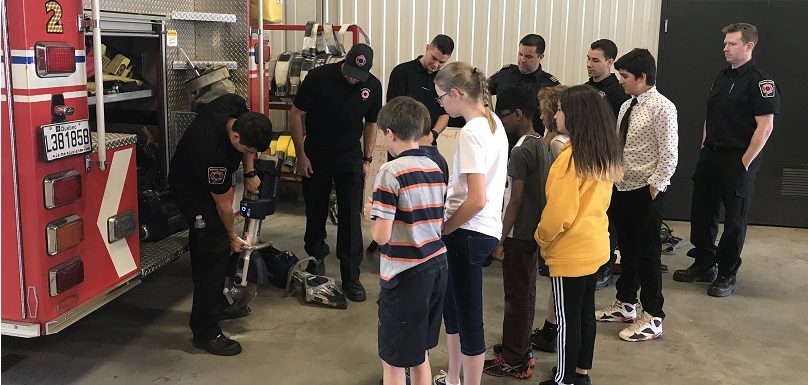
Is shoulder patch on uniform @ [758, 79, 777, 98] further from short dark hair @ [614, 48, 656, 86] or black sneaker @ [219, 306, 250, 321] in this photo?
black sneaker @ [219, 306, 250, 321]

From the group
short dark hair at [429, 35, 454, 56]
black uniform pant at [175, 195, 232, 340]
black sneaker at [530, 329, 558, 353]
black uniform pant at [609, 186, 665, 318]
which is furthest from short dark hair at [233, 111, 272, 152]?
black uniform pant at [609, 186, 665, 318]

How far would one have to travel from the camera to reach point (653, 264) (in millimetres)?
4574

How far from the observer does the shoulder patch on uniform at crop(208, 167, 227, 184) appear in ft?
13.3

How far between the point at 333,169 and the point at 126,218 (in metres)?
1.56

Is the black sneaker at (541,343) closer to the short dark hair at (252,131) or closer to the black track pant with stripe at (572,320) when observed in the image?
the black track pant with stripe at (572,320)

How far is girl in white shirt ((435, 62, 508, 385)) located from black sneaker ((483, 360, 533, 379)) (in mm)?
537

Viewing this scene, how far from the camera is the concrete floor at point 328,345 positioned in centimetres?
411

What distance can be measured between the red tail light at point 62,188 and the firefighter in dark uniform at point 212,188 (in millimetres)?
673

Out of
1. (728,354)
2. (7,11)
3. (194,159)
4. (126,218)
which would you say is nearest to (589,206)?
(728,354)

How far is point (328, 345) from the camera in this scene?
4516mm

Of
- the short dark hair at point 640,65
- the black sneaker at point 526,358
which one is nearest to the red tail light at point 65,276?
the black sneaker at point 526,358

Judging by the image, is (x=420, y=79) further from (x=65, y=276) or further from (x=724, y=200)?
(x=65, y=276)

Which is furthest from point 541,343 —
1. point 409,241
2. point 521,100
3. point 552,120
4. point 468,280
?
point 409,241

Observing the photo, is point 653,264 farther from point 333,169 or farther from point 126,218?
point 126,218
